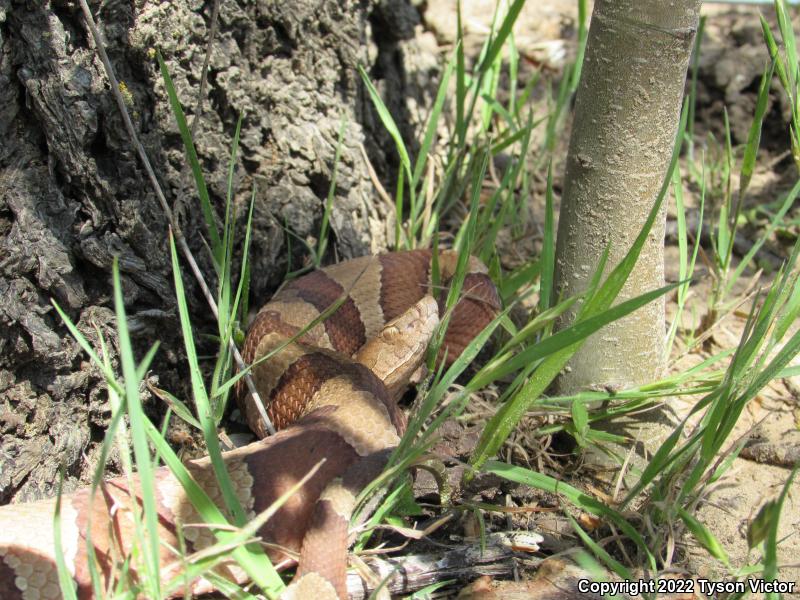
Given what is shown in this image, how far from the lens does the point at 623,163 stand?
2168 mm

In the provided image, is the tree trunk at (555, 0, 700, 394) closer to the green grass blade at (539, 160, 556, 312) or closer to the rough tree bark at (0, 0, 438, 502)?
the green grass blade at (539, 160, 556, 312)

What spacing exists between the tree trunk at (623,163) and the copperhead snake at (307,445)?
0.41 metres

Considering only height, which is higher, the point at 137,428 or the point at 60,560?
the point at 137,428

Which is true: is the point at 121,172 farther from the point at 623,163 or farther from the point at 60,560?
the point at 623,163

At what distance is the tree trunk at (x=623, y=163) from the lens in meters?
2.03

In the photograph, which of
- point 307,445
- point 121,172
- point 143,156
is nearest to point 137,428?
point 307,445

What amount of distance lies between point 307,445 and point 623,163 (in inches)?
47.1

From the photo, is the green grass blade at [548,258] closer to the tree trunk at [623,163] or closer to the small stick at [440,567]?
the tree trunk at [623,163]

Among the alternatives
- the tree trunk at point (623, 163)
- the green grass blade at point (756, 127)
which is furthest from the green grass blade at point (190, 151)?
the green grass blade at point (756, 127)

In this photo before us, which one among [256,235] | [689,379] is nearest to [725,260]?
[689,379]

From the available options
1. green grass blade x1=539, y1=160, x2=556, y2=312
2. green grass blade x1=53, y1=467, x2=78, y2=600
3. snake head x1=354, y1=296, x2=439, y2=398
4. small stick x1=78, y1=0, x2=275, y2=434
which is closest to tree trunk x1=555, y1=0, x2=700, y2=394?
green grass blade x1=539, y1=160, x2=556, y2=312

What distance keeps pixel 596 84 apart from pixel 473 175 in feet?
4.13

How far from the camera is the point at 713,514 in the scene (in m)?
2.23

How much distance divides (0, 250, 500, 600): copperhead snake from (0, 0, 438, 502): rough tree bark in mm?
226
